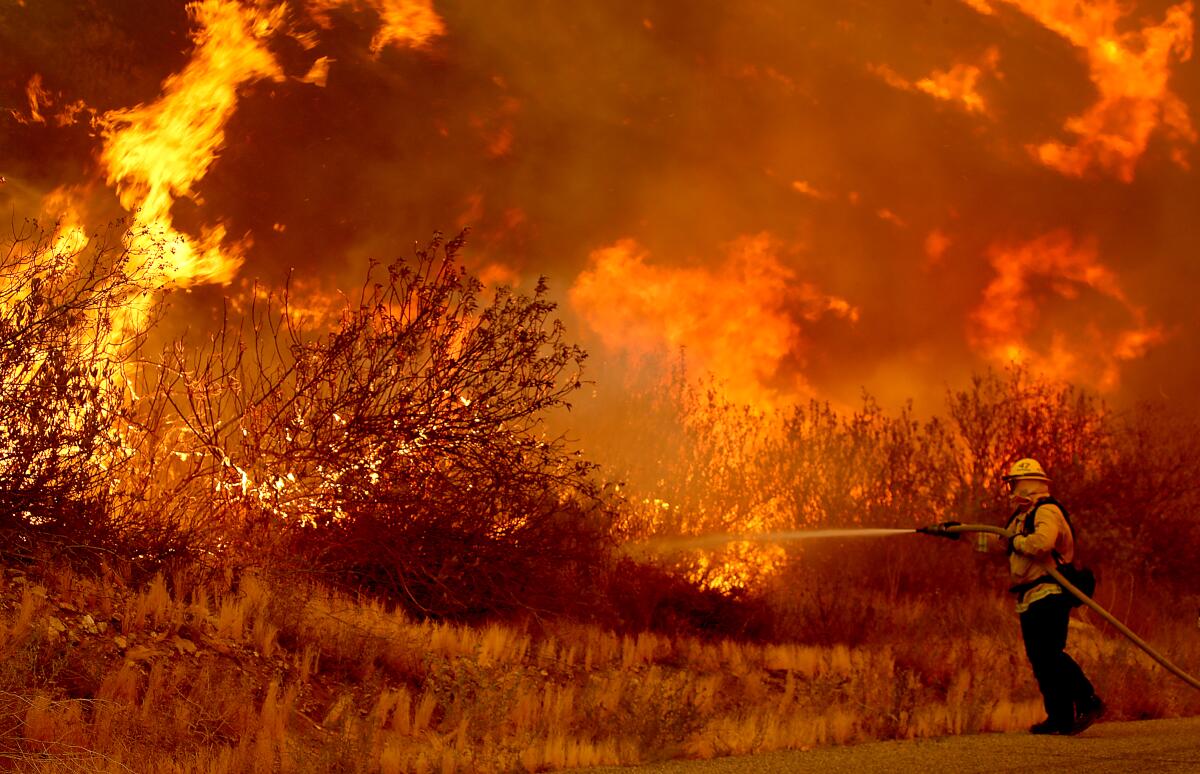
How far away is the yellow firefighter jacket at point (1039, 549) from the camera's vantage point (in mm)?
8586

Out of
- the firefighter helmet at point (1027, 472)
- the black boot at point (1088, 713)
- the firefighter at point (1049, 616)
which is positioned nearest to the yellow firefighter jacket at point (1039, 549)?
the firefighter at point (1049, 616)

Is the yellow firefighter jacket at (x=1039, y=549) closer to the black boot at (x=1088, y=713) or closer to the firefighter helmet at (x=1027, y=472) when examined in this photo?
the firefighter helmet at (x=1027, y=472)

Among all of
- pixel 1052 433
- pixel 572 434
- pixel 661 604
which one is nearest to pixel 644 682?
pixel 661 604

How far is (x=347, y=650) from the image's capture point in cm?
982

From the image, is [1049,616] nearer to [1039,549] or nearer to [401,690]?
[1039,549]

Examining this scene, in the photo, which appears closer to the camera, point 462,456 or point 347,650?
point 347,650

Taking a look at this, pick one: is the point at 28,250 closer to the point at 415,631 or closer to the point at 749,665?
the point at 415,631

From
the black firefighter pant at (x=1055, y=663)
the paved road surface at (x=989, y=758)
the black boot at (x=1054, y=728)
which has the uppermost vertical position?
the black firefighter pant at (x=1055, y=663)

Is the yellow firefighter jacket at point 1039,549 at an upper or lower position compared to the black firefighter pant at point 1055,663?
upper

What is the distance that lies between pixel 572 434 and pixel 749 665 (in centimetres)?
1092

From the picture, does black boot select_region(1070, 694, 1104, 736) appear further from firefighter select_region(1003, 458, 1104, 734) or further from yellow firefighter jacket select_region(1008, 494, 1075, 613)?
yellow firefighter jacket select_region(1008, 494, 1075, 613)

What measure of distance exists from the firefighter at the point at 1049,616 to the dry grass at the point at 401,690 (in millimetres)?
1012

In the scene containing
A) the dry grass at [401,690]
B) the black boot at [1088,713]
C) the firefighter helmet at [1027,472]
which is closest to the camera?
the dry grass at [401,690]

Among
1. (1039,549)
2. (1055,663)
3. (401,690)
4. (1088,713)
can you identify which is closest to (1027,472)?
(1039,549)
